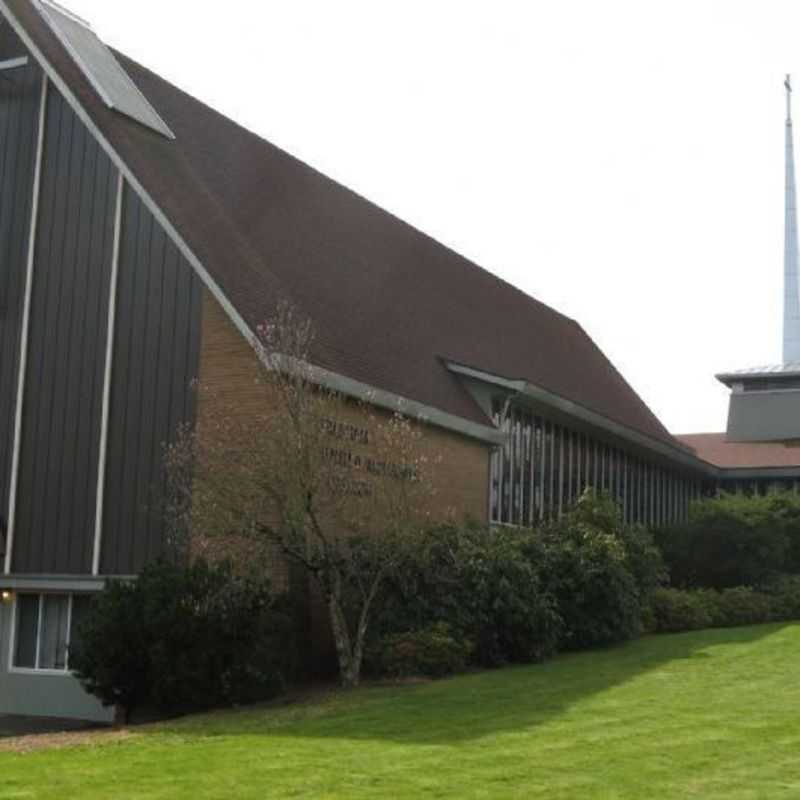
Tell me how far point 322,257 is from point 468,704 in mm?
11723

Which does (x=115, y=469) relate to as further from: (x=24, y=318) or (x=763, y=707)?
(x=763, y=707)

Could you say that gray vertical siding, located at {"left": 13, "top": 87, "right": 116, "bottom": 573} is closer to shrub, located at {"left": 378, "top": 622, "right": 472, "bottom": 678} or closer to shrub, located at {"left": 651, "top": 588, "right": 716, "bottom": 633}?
shrub, located at {"left": 378, "top": 622, "right": 472, "bottom": 678}

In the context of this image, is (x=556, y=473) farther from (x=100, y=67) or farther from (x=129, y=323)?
(x=100, y=67)

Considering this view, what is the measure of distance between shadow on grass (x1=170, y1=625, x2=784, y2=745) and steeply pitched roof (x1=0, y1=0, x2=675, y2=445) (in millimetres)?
5387

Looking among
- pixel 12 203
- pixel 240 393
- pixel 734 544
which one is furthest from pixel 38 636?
pixel 734 544

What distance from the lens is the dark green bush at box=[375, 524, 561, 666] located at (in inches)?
697

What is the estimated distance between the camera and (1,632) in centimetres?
2022

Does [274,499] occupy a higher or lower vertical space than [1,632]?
higher

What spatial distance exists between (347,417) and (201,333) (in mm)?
2499

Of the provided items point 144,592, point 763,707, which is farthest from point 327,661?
point 763,707

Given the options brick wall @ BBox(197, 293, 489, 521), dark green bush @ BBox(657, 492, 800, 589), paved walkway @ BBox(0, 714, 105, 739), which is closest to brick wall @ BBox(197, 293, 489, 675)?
brick wall @ BBox(197, 293, 489, 521)

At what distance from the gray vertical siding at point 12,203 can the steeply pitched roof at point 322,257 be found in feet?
2.88

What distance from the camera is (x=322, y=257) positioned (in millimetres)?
23906

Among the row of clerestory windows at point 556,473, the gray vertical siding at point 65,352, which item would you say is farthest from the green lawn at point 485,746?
the row of clerestory windows at point 556,473
